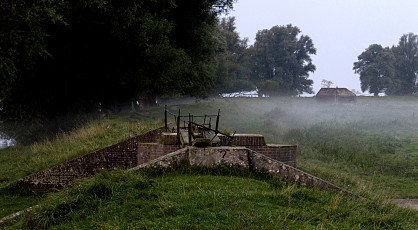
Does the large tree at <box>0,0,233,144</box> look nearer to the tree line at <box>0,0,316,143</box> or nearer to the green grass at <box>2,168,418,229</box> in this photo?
the tree line at <box>0,0,316,143</box>

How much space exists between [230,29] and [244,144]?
74012 millimetres

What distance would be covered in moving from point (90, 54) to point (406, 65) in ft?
264

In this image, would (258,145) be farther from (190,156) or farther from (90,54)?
(90,54)

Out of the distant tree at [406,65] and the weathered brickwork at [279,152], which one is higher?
the distant tree at [406,65]

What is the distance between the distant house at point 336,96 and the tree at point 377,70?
2072 centimetres

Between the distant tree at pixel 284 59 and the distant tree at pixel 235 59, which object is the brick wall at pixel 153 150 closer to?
the distant tree at pixel 235 59

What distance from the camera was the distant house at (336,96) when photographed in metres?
62.7

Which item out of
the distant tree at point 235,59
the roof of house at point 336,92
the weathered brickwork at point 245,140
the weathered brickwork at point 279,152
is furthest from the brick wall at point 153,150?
the distant tree at point 235,59

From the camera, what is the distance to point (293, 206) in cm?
586

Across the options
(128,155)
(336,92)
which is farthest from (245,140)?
(336,92)

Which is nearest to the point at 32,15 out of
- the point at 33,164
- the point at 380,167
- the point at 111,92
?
the point at 33,164

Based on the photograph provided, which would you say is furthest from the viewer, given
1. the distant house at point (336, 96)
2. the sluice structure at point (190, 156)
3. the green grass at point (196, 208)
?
the distant house at point (336, 96)

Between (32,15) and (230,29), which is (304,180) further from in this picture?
(230,29)

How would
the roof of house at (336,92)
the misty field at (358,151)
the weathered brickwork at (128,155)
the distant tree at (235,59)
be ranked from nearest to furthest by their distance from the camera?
1. the weathered brickwork at (128,155)
2. the misty field at (358,151)
3. the roof of house at (336,92)
4. the distant tree at (235,59)
